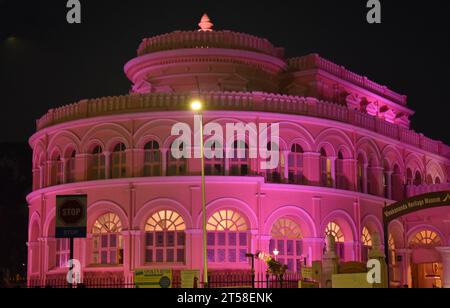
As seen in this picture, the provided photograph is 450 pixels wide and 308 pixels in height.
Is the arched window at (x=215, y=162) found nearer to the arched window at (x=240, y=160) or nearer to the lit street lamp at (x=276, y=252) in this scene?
the arched window at (x=240, y=160)

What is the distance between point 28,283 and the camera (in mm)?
46656

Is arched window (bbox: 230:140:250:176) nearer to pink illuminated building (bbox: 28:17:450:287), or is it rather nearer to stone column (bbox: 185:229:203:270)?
pink illuminated building (bbox: 28:17:450:287)

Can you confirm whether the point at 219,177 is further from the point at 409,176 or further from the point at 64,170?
the point at 409,176

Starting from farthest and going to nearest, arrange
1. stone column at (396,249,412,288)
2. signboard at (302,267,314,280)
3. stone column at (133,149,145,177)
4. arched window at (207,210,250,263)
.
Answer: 1. stone column at (396,249,412,288)
2. stone column at (133,149,145,177)
3. arched window at (207,210,250,263)
4. signboard at (302,267,314,280)

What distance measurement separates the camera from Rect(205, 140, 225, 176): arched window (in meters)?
43.6

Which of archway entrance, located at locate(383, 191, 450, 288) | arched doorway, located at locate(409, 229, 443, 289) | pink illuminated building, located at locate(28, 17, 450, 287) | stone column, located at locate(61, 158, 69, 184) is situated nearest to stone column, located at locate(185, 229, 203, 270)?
pink illuminated building, located at locate(28, 17, 450, 287)

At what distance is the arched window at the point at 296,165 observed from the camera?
1785 inches

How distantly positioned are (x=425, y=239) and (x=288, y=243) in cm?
1160

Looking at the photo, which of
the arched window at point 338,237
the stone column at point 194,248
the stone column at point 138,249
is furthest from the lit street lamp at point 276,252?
the stone column at point 138,249

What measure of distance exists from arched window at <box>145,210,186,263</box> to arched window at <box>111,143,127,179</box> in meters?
3.00

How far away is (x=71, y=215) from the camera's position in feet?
101

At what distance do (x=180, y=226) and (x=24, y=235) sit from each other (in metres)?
38.3
